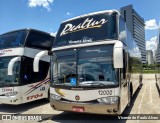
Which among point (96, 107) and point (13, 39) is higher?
point (13, 39)

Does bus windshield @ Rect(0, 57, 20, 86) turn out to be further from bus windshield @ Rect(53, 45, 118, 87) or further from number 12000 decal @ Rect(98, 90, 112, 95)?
number 12000 decal @ Rect(98, 90, 112, 95)

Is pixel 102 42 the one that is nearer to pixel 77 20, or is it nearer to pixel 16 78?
pixel 77 20

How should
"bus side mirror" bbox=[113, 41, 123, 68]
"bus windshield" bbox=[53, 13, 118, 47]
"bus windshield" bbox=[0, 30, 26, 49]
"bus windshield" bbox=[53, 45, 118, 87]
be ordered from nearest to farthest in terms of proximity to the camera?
1. "bus side mirror" bbox=[113, 41, 123, 68]
2. "bus windshield" bbox=[53, 45, 118, 87]
3. "bus windshield" bbox=[53, 13, 118, 47]
4. "bus windshield" bbox=[0, 30, 26, 49]

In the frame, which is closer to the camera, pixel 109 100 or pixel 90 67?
pixel 109 100

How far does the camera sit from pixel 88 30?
814 centimetres

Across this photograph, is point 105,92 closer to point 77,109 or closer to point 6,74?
point 77,109

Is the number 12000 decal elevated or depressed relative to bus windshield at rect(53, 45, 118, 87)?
depressed

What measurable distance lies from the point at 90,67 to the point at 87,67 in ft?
0.33

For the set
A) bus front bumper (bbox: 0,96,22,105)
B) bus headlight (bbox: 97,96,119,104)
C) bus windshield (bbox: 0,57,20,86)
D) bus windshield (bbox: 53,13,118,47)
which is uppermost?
bus windshield (bbox: 53,13,118,47)

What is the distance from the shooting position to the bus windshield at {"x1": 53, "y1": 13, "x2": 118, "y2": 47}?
7707 mm

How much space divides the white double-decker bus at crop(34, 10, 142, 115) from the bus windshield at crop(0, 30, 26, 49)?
3.05 meters

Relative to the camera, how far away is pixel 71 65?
307 inches

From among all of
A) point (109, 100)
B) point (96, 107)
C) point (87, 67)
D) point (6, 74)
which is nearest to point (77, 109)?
point (96, 107)

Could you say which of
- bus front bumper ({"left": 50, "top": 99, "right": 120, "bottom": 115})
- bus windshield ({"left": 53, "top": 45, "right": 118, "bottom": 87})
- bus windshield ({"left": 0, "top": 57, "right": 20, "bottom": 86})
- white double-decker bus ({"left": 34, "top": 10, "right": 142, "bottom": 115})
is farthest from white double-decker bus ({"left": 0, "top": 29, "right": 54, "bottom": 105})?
bus front bumper ({"left": 50, "top": 99, "right": 120, "bottom": 115})
